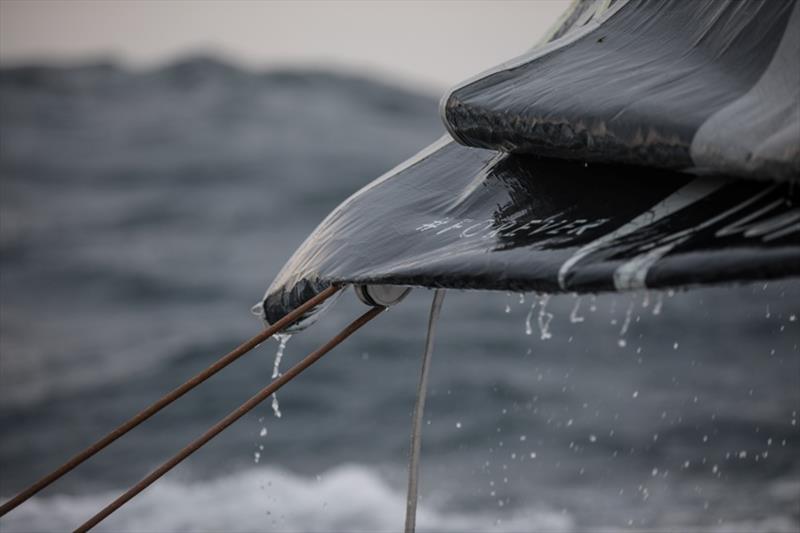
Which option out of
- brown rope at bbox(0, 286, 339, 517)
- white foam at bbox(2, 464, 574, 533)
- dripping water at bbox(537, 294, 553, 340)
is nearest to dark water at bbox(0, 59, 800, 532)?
white foam at bbox(2, 464, 574, 533)

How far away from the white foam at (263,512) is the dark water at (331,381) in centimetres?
2

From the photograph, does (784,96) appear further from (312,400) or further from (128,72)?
(128,72)

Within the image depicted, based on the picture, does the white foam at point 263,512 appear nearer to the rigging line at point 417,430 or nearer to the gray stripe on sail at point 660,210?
the rigging line at point 417,430

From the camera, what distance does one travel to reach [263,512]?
158 inches

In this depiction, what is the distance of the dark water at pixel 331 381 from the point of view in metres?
4.12

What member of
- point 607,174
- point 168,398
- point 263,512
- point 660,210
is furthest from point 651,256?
point 263,512

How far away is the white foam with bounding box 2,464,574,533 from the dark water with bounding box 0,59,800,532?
0.05ft

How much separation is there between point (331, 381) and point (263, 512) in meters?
2.86

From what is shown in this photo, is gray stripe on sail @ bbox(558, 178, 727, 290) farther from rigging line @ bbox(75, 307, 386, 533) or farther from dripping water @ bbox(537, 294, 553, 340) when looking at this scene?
rigging line @ bbox(75, 307, 386, 533)

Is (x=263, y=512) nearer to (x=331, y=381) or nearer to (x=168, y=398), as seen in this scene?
(x=168, y=398)

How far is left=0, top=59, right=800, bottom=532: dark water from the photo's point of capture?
4117mm

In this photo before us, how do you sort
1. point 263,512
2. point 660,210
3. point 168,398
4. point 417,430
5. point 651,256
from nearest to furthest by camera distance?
1. point 651,256
2. point 660,210
3. point 168,398
4. point 417,430
5. point 263,512

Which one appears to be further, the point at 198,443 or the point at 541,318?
the point at 198,443

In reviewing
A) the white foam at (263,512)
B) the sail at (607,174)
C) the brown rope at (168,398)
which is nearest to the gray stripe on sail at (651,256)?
the sail at (607,174)
